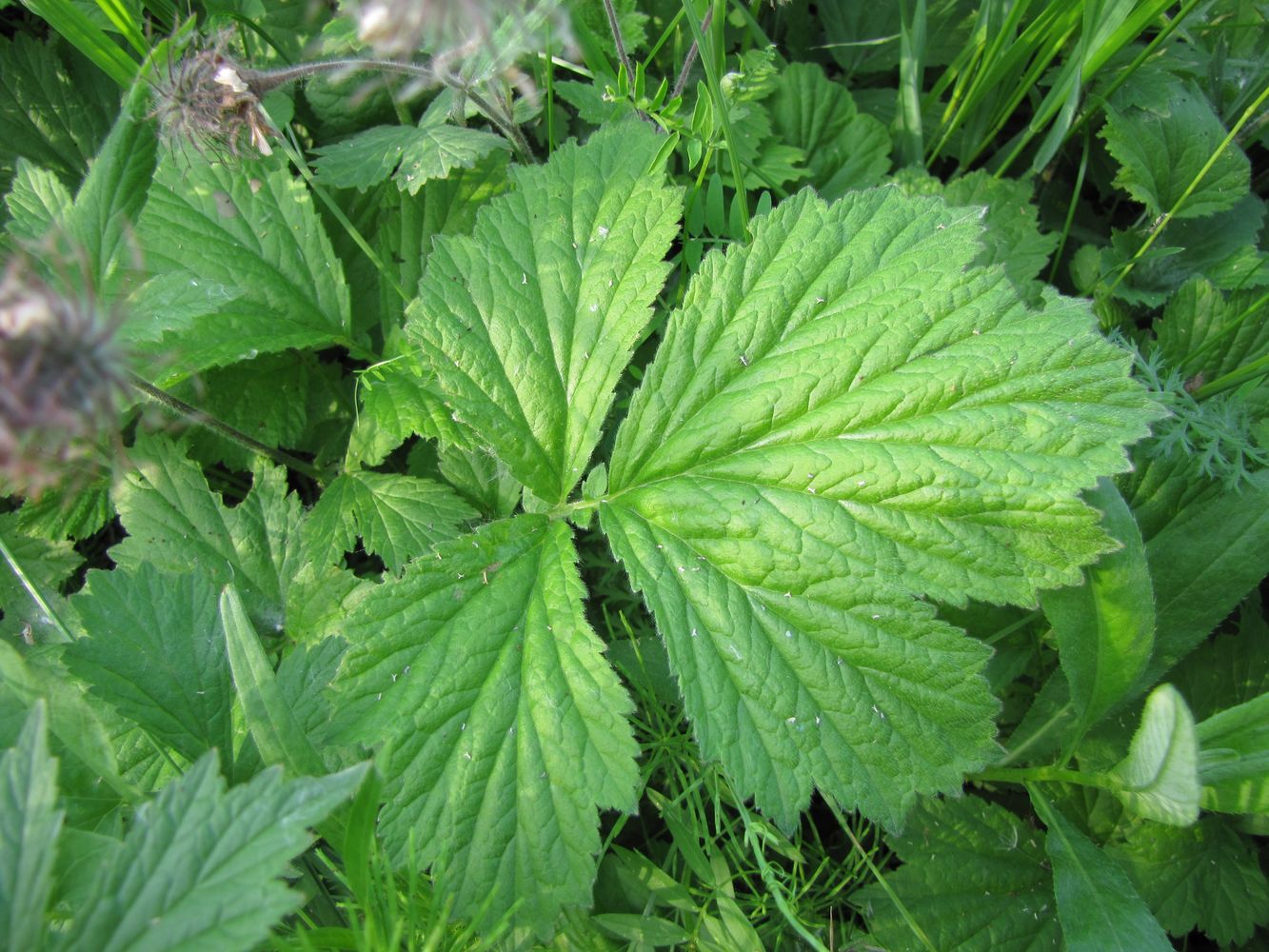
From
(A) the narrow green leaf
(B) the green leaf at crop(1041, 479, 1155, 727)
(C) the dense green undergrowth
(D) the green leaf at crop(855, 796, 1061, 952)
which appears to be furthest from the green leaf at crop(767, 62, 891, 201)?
(A) the narrow green leaf

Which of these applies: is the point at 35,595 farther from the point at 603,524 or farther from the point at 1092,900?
the point at 1092,900

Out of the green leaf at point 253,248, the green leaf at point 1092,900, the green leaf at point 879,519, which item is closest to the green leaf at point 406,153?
the green leaf at point 253,248

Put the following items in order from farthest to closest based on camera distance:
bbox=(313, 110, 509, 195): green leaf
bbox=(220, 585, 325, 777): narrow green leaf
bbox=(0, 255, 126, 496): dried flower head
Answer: bbox=(313, 110, 509, 195): green leaf → bbox=(220, 585, 325, 777): narrow green leaf → bbox=(0, 255, 126, 496): dried flower head

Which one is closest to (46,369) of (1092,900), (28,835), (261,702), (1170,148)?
(28,835)

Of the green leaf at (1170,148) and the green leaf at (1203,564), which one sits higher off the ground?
the green leaf at (1170,148)

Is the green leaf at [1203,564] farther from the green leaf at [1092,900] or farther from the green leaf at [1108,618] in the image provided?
the green leaf at [1092,900]

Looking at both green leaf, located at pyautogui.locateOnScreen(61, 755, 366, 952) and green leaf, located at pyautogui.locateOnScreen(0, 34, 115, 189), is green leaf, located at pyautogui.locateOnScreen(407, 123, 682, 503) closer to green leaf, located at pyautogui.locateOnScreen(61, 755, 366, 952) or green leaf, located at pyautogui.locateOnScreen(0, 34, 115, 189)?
green leaf, located at pyautogui.locateOnScreen(61, 755, 366, 952)
